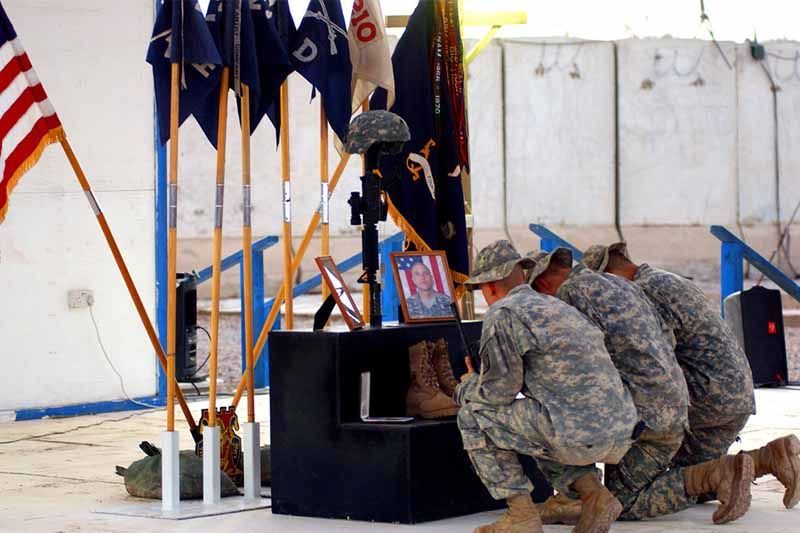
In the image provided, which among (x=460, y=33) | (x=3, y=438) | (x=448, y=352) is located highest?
(x=460, y=33)

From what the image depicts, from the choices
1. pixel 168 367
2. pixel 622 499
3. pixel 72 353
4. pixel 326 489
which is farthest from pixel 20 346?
pixel 622 499

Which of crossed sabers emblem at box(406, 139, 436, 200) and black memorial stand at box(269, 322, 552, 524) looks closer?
black memorial stand at box(269, 322, 552, 524)

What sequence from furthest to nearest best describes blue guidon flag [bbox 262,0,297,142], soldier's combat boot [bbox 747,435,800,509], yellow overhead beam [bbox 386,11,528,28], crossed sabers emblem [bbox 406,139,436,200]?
yellow overhead beam [bbox 386,11,528,28], crossed sabers emblem [bbox 406,139,436,200], blue guidon flag [bbox 262,0,297,142], soldier's combat boot [bbox 747,435,800,509]

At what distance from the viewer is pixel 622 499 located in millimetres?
6207

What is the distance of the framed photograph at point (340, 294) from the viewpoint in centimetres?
650

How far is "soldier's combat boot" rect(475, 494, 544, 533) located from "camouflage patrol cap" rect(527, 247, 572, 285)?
78cm

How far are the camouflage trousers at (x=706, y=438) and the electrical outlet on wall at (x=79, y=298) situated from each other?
15.9 ft

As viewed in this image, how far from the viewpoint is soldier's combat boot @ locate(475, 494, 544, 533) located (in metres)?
5.66

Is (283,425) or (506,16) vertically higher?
(506,16)

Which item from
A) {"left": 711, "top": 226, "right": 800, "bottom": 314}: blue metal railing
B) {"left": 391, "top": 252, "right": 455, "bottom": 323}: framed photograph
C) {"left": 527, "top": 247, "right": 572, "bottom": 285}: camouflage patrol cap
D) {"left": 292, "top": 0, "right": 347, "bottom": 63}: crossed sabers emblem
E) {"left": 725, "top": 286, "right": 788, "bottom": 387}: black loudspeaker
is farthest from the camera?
{"left": 711, "top": 226, "right": 800, "bottom": 314}: blue metal railing

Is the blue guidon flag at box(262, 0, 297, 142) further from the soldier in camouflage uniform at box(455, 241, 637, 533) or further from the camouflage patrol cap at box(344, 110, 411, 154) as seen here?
the soldier in camouflage uniform at box(455, 241, 637, 533)

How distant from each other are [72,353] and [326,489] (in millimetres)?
4236

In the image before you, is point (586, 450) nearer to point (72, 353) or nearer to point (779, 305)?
point (72, 353)

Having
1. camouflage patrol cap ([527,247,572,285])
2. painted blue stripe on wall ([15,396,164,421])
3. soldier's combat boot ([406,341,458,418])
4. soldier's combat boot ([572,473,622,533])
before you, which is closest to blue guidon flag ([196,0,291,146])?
soldier's combat boot ([406,341,458,418])
